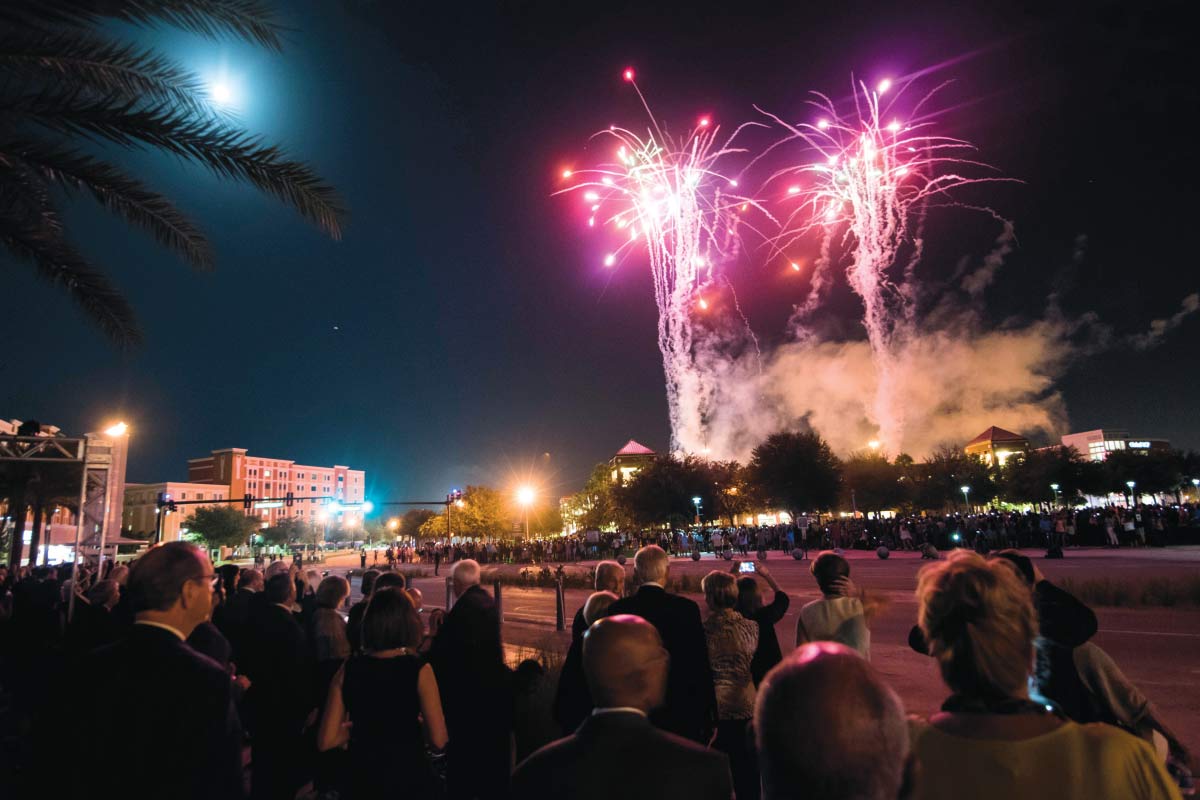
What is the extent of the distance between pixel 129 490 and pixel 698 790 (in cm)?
16615

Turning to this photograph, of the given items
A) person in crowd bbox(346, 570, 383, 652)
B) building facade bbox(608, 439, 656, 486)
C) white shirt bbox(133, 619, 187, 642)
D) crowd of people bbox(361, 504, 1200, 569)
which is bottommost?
crowd of people bbox(361, 504, 1200, 569)

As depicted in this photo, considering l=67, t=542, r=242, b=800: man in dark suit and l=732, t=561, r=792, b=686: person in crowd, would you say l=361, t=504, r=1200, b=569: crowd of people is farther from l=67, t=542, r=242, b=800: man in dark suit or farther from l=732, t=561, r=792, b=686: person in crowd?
l=67, t=542, r=242, b=800: man in dark suit

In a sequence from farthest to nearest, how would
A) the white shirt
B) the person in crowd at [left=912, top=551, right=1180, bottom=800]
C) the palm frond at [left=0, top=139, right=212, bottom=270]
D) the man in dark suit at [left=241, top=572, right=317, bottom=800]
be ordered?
the palm frond at [left=0, top=139, right=212, bottom=270]
the man in dark suit at [left=241, top=572, right=317, bottom=800]
the white shirt
the person in crowd at [left=912, top=551, right=1180, bottom=800]

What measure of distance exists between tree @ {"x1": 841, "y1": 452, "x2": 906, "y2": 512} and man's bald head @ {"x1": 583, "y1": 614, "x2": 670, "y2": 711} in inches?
3157

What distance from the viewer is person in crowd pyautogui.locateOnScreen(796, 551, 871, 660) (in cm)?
426

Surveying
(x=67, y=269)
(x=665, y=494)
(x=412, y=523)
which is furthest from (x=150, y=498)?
(x=67, y=269)

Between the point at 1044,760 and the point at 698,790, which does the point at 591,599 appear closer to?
the point at 698,790

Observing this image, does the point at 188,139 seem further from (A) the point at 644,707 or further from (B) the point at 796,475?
(B) the point at 796,475

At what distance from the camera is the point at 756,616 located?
4906 millimetres

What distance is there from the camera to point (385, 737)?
3.33 meters

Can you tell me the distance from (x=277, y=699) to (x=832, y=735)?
482cm

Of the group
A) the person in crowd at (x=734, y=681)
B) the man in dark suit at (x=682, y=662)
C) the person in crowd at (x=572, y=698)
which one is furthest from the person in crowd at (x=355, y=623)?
the person in crowd at (x=734, y=681)

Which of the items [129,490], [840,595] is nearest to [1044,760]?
[840,595]

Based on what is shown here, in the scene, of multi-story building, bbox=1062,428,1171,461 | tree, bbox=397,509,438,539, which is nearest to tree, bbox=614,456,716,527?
tree, bbox=397,509,438,539
